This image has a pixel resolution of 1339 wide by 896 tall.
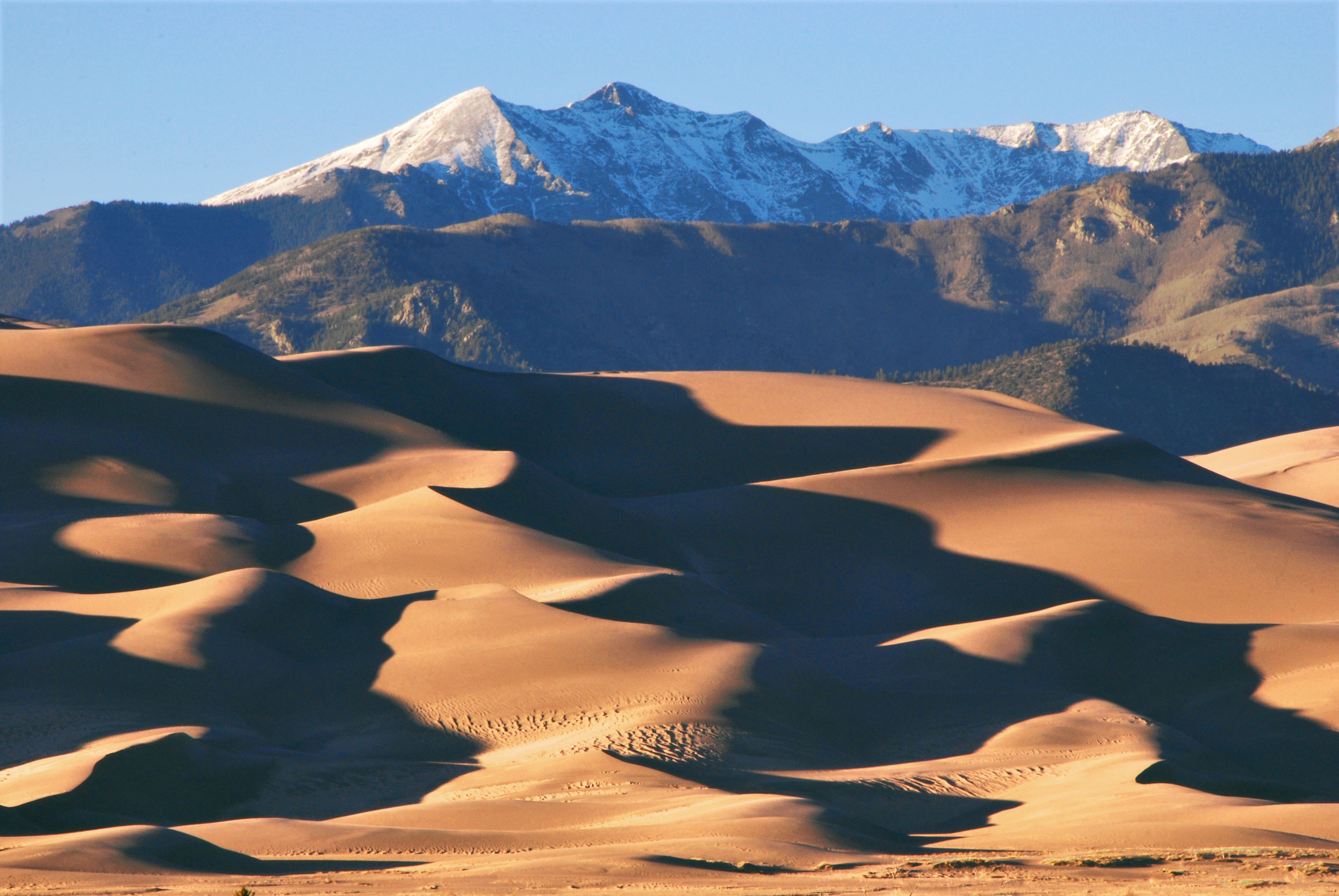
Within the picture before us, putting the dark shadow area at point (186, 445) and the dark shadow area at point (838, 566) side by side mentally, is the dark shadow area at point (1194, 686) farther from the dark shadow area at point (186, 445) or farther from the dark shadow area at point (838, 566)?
the dark shadow area at point (186, 445)

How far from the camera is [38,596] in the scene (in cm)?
2903

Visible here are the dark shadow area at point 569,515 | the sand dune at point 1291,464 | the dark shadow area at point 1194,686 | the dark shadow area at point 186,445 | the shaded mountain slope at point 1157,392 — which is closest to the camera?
the dark shadow area at point 1194,686

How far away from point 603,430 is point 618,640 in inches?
1269

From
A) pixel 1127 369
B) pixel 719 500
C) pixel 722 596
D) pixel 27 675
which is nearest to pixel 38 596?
pixel 27 675

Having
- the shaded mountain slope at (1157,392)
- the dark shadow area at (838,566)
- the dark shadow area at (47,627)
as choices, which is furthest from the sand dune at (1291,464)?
the dark shadow area at (47,627)

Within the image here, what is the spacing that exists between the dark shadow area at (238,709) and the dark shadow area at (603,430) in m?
25.5

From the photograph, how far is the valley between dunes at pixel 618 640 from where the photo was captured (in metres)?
16.7

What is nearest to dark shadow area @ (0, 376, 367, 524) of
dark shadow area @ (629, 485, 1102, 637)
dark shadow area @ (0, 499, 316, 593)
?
dark shadow area @ (0, 499, 316, 593)

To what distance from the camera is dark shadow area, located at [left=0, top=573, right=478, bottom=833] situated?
63.5ft

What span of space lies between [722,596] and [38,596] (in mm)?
14968

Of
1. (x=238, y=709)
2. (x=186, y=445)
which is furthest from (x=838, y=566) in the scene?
(x=238, y=709)

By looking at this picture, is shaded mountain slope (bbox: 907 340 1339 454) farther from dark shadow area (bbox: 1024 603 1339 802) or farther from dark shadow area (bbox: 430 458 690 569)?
dark shadow area (bbox: 1024 603 1339 802)

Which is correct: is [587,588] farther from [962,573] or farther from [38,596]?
[962,573]

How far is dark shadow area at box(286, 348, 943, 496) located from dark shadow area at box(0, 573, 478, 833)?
25.5 meters
